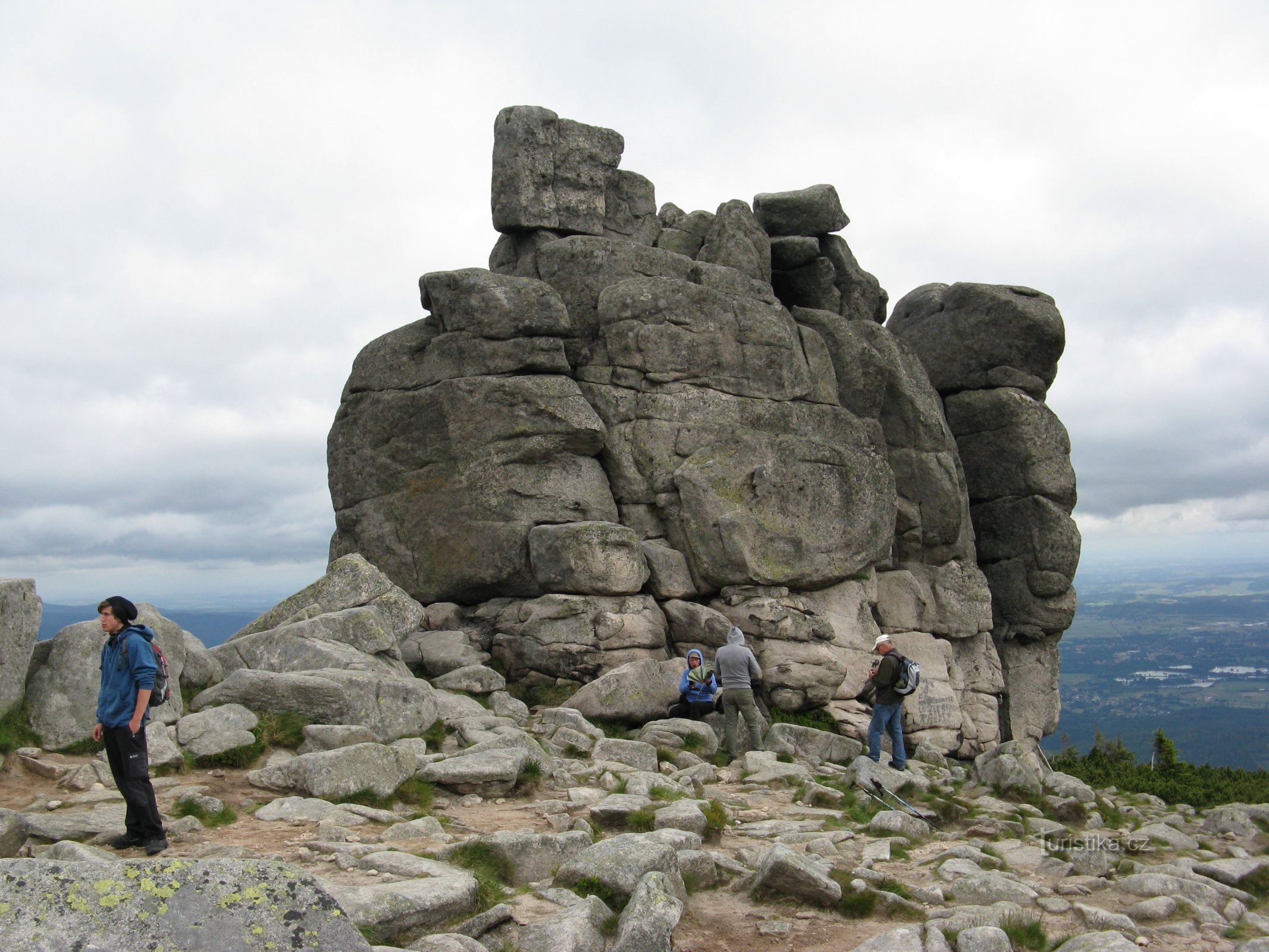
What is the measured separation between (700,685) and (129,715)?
1495 cm

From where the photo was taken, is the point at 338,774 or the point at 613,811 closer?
the point at 613,811

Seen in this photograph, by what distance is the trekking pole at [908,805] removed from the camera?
1858 cm

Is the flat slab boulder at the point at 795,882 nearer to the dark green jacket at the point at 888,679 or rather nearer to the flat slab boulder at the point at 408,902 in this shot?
the flat slab boulder at the point at 408,902

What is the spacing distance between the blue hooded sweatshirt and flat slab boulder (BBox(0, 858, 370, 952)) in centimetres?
594

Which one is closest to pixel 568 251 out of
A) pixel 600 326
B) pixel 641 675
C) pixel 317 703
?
pixel 600 326

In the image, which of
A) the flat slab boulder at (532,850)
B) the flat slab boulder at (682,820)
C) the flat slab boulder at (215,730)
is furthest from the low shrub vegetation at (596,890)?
the flat slab boulder at (215,730)

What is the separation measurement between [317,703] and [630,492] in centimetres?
1509

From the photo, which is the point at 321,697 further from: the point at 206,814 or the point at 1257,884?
the point at 1257,884

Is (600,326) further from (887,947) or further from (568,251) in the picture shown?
(887,947)

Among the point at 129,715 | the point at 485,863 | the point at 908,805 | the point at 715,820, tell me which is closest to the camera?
the point at 485,863

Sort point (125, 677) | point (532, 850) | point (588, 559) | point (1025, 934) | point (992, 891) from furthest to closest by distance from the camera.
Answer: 1. point (588, 559)
2. point (992, 891)
3. point (125, 677)
4. point (532, 850)
5. point (1025, 934)

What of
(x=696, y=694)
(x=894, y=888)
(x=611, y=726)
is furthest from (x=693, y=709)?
(x=894, y=888)

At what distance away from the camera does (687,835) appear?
44.8 feet

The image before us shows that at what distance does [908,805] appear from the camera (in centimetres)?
1931
